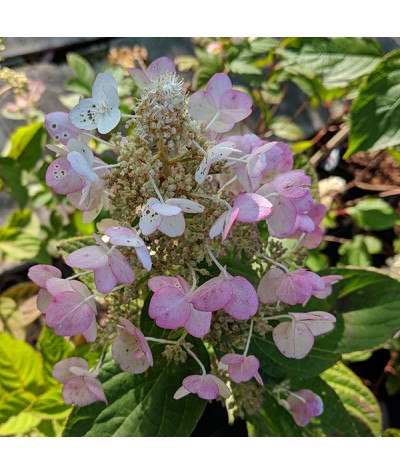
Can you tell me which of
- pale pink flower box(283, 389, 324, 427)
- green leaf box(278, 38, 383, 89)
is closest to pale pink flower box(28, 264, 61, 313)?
pale pink flower box(283, 389, 324, 427)

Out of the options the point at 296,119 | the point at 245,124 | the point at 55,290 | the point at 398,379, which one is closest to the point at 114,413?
the point at 55,290

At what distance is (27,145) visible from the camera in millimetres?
1161

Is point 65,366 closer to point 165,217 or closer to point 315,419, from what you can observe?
point 165,217

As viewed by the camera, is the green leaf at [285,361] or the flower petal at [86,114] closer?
the flower petal at [86,114]

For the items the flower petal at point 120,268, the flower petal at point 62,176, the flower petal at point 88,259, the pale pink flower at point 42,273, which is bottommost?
the pale pink flower at point 42,273

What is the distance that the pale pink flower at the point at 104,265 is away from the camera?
19.9 inches

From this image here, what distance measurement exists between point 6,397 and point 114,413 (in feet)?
1.11

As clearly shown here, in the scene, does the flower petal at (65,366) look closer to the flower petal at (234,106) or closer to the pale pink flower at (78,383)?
the pale pink flower at (78,383)

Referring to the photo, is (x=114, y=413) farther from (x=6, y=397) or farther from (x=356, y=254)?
(x=356, y=254)

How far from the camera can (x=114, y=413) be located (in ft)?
2.38

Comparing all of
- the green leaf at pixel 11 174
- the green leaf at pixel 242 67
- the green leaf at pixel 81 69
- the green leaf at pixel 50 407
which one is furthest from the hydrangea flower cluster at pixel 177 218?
the green leaf at pixel 81 69

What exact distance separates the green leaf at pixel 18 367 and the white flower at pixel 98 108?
565 millimetres

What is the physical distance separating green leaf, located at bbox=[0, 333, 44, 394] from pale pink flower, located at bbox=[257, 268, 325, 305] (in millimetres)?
569

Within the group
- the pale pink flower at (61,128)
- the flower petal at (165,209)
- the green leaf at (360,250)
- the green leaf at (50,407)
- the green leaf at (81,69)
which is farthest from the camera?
the green leaf at (360,250)
